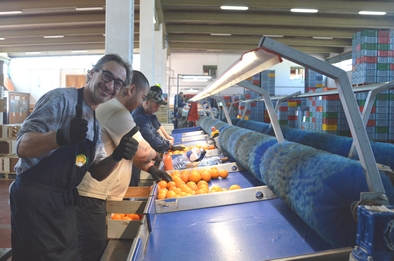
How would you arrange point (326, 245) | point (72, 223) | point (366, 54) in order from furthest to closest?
point (366, 54) → point (72, 223) → point (326, 245)

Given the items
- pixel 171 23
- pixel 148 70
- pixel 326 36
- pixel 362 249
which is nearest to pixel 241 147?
pixel 362 249

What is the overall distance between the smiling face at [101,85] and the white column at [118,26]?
2.82 m

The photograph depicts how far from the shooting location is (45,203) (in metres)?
1.88

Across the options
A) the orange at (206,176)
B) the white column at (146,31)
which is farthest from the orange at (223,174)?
the white column at (146,31)

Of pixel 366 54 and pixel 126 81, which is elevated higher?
pixel 366 54

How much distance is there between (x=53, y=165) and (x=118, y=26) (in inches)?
134

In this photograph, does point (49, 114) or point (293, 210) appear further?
point (293, 210)

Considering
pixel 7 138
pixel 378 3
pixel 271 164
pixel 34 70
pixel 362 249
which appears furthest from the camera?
pixel 34 70

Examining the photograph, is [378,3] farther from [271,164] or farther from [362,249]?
[362,249]

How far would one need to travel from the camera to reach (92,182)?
8.42 ft

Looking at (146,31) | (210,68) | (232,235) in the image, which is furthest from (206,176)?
(210,68)

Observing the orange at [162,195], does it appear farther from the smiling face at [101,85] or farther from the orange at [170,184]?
the smiling face at [101,85]

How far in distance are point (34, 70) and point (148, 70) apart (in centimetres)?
1713

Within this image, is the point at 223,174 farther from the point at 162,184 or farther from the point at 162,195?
the point at 162,195
